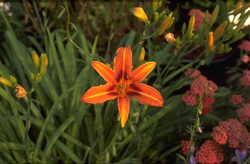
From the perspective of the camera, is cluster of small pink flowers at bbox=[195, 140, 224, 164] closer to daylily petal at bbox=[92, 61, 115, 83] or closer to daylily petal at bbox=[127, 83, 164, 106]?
daylily petal at bbox=[127, 83, 164, 106]

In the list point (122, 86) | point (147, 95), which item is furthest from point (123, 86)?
point (147, 95)

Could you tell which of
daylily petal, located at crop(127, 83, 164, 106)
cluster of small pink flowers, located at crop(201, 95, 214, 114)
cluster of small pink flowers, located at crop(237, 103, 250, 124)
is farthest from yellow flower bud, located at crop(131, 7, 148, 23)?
cluster of small pink flowers, located at crop(237, 103, 250, 124)

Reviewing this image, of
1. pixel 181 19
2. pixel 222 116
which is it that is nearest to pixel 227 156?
pixel 222 116

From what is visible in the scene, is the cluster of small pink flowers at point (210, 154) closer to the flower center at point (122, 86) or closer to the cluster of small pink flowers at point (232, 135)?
the cluster of small pink flowers at point (232, 135)

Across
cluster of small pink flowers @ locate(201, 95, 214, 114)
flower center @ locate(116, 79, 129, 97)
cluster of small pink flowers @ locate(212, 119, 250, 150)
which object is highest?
flower center @ locate(116, 79, 129, 97)

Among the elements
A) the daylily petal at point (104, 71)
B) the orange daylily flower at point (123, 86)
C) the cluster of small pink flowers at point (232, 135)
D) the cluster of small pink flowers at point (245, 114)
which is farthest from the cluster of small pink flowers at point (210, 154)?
the daylily petal at point (104, 71)

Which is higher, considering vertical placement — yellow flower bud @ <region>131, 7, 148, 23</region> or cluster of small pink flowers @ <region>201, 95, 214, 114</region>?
yellow flower bud @ <region>131, 7, 148, 23</region>

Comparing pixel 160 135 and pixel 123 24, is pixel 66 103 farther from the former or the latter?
pixel 123 24

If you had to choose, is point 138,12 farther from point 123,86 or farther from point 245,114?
point 245,114
